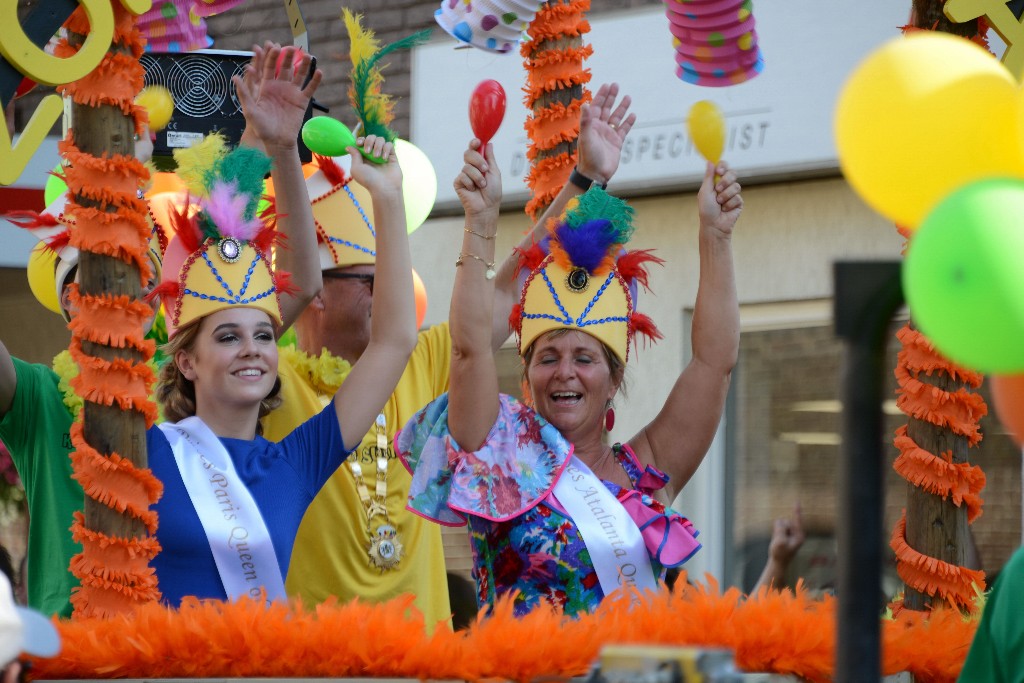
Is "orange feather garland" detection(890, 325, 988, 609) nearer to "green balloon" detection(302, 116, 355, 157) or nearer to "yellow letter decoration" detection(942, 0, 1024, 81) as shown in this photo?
"yellow letter decoration" detection(942, 0, 1024, 81)

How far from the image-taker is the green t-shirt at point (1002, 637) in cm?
228

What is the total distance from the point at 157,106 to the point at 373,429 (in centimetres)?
103

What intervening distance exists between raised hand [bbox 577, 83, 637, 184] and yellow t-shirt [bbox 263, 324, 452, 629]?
1.79 feet

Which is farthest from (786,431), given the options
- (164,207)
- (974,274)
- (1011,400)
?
(974,274)

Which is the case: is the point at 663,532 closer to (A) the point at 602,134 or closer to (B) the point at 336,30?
(A) the point at 602,134

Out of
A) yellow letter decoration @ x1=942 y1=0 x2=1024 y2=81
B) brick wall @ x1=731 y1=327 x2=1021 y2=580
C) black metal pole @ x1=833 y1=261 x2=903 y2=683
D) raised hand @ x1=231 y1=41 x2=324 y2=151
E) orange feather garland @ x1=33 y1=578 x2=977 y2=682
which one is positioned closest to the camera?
black metal pole @ x1=833 y1=261 x2=903 y2=683

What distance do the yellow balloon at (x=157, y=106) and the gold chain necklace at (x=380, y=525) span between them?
104 centimetres

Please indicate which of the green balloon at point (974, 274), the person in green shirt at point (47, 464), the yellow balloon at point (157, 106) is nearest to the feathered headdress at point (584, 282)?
the person in green shirt at point (47, 464)

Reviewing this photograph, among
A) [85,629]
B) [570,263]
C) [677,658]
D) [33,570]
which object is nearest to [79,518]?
[85,629]

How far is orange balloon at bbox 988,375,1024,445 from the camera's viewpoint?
1736 mm

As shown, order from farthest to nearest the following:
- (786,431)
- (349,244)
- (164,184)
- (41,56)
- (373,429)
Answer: (786,431) < (164,184) < (349,244) < (373,429) < (41,56)

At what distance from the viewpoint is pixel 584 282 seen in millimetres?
3412

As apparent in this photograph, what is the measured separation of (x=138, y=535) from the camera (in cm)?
305

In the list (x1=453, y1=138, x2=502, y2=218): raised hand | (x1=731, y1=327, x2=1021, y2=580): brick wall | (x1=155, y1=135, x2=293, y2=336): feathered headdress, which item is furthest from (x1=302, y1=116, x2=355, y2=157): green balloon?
(x1=731, y1=327, x2=1021, y2=580): brick wall
